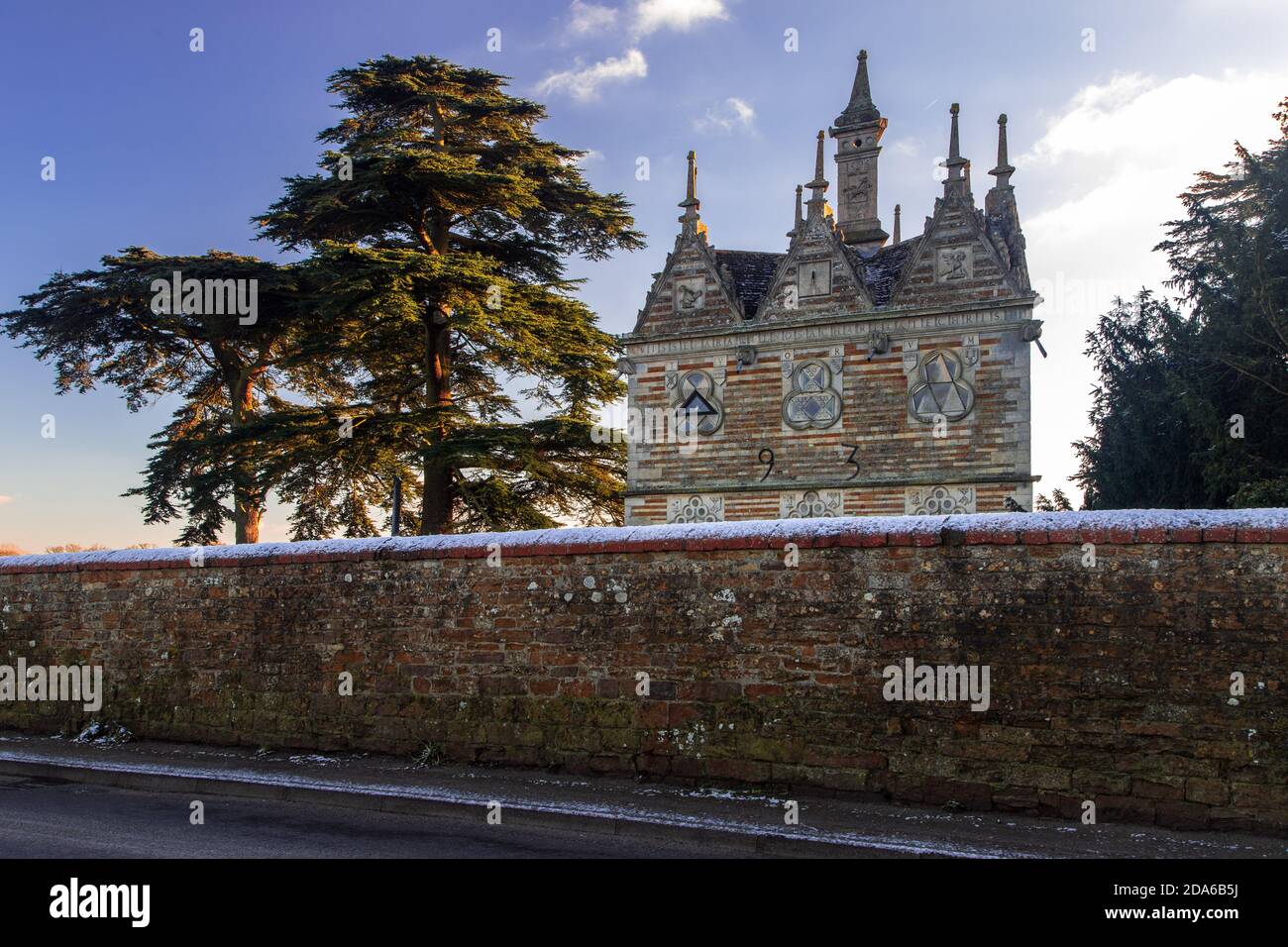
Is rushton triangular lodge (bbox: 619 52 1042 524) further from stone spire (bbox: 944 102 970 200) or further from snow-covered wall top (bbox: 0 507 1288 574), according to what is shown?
snow-covered wall top (bbox: 0 507 1288 574)

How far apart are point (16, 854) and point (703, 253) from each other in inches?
669

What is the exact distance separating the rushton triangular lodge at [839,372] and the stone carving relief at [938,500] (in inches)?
1.1

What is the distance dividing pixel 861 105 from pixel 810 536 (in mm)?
18630

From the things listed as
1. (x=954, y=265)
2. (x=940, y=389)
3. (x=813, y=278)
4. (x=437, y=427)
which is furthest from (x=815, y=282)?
(x=437, y=427)

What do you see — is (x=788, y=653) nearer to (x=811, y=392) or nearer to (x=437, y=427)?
(x=811, y=392)

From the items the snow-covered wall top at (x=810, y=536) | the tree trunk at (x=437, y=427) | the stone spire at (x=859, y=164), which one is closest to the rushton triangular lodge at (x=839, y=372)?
the stone spire at (x=859, y=164)

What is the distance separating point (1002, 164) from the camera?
2103 centimetres

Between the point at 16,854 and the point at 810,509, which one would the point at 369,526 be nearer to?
the point at 810,509

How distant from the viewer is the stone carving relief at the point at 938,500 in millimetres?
18625

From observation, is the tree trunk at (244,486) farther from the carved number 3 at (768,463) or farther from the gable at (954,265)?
the gable at (954,265)

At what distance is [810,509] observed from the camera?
19828mm

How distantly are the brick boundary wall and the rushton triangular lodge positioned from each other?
409 inches

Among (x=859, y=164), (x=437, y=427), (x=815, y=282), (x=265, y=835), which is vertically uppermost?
(x=859, y=164)
